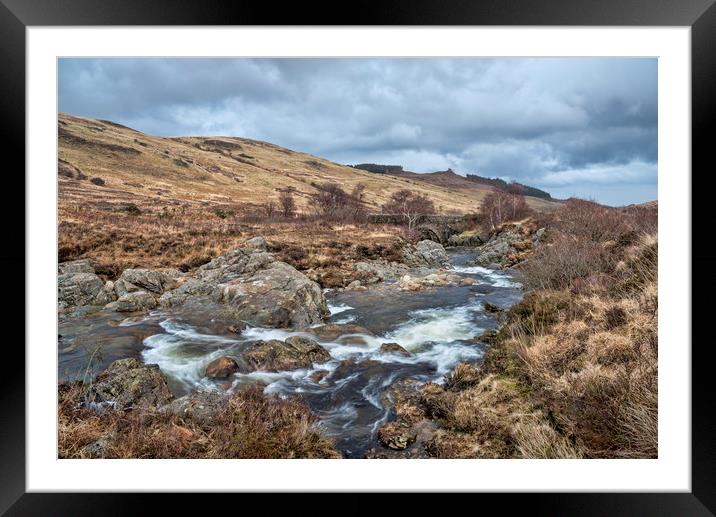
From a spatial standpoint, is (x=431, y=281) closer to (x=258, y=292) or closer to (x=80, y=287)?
(x=258, y=292)

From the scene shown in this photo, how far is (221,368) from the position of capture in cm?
370

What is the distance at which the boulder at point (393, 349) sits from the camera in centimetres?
424

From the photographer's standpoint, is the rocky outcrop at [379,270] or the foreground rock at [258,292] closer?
the foreground rock at [258,292]

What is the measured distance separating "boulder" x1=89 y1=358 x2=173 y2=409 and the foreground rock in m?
1.52

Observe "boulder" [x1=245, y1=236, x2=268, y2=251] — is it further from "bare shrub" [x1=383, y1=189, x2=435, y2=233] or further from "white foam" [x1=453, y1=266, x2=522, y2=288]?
"white foam" [x1=453, y1=266, x2=522, y2=288]

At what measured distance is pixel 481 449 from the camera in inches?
103

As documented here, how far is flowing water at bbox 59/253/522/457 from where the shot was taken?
131 inches

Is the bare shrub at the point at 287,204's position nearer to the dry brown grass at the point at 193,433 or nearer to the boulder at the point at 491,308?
the boulder at the point at 491,308

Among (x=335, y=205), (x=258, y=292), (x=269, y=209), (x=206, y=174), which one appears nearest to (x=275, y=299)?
(x=258, y=292)

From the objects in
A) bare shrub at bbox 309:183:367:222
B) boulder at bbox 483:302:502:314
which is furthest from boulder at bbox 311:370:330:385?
bare shrub at bbox 309:183:367:222

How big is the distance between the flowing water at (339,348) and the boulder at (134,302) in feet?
0.71

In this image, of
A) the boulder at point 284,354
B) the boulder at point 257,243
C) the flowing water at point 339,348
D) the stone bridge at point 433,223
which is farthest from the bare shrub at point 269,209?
the boulder at point 284,354
